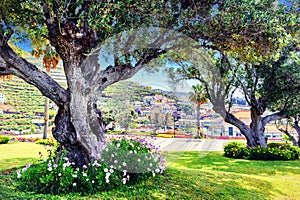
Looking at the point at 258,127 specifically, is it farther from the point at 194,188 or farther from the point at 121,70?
the point at 121,70

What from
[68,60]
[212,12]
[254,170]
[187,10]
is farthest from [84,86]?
[254,170]

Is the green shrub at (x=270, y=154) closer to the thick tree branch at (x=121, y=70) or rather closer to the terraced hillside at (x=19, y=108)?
the thick tree branch at (x=121, y=70)

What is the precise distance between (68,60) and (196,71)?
106 inches

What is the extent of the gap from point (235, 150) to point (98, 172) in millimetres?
10376

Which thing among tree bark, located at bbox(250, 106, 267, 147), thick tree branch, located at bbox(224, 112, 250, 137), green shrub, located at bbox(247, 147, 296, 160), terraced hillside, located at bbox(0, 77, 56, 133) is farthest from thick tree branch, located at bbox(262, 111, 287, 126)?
terraced hillside, located at bbox(0, 77, 56, 133)

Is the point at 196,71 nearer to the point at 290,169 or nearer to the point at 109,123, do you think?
the point at 109,123

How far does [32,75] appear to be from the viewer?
18.0ft

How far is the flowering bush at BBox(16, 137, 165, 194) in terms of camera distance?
4.77 meters

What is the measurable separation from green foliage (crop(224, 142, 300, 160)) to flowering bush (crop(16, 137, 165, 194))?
8720mm

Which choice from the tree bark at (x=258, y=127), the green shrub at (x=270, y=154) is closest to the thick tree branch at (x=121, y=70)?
the green shrub at (x=270, y=154)

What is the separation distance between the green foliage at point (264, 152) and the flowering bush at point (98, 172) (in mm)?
8720

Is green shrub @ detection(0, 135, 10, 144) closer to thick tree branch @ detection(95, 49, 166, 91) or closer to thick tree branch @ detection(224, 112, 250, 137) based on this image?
thick tree branch @ detection(224, 112, 250, 137)

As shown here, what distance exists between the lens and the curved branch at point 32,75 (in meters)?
5.45

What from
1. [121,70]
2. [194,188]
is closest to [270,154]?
[194,188]
